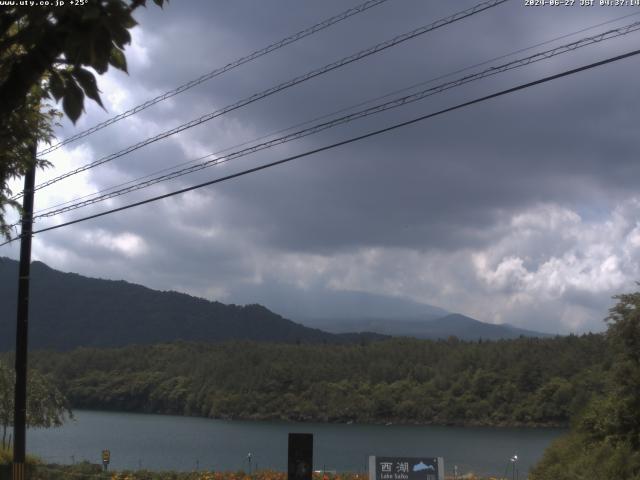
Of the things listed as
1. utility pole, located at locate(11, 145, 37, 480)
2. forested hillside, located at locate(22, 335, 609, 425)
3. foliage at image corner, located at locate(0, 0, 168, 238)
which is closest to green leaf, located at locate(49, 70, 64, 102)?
foliage at image corner, located at locate(0, 0, 168, 238)

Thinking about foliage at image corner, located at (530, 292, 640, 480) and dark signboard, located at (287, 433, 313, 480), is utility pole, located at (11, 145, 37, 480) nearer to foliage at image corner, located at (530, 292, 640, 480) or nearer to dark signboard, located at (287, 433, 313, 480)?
dark signboard, located at (287, 433, 313, 480)

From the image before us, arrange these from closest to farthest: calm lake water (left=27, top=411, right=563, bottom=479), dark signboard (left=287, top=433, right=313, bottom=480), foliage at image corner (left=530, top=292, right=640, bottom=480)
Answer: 1. dark signboard (left=287, top=433, right=313, bottom=480)
2. foliage at image corner (left=530, top=292, right=640, bottom=480)
3. calm lake water (left=27, top=411, right=563, bottom=479)

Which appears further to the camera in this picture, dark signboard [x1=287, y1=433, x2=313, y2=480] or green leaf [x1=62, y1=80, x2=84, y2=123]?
dark signboard [x1=287, y1=433, x2=313, y2=480]

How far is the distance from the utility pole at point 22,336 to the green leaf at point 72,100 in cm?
1406

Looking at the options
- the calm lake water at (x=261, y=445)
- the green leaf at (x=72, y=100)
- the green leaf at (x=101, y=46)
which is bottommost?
the calm lake water at (x=261, y=445)

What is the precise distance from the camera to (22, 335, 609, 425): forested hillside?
75.9 meters

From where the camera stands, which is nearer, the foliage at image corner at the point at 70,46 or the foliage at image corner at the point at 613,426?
the foliage at image corner at the point at 70,46

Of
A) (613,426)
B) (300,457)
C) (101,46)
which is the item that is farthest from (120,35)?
(613,426)

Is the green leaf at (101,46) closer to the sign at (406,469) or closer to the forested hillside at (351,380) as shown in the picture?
the sign at (406,469)

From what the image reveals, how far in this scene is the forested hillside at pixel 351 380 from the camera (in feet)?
249

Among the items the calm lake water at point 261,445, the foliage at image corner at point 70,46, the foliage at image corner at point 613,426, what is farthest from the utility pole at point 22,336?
the foliage at image corner at point 70,46

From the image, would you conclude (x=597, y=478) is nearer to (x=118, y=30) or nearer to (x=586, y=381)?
(x=118, y=30)

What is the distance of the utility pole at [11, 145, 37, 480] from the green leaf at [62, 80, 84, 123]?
46.1ft

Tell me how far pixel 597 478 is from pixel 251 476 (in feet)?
27.6
